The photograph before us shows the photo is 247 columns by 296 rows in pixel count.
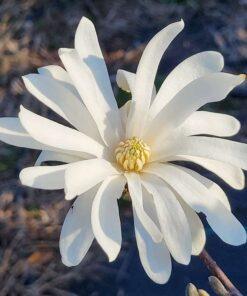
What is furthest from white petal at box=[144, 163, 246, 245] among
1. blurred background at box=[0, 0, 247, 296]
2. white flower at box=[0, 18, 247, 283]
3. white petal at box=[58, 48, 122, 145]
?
blurred background at box=[0, 0, 247, 296]

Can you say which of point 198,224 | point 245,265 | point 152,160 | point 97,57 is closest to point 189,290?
point 198,224

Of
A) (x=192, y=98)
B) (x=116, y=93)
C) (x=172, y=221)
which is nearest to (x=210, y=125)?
(x=192, y=98)

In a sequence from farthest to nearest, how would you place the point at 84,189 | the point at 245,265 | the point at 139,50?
the point at 139,50, the point at 245,265, the point at 84,189

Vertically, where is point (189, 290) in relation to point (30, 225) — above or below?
above

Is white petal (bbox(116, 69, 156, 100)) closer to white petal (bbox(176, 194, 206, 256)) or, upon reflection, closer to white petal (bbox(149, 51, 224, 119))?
white petal (bbox(149, 51, 224, 119))

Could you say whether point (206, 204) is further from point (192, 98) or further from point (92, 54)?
point (92, 54)

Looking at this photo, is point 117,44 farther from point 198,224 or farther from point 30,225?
point 198,224

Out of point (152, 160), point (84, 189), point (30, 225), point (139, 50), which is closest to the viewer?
point (84, 189)
